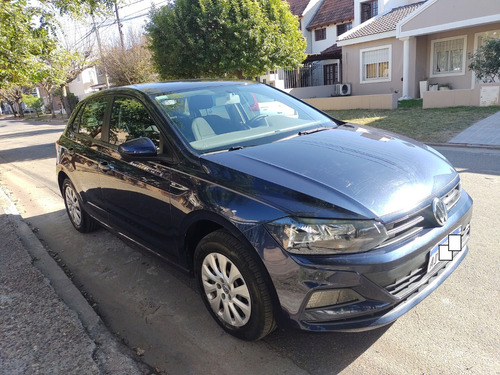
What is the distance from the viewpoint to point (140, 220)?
3447 millimetres

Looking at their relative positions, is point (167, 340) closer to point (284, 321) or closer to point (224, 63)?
point (284, 321)

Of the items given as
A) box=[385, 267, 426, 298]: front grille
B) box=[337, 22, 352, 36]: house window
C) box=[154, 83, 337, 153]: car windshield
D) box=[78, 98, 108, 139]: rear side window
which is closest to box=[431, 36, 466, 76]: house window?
box=[337, 22, 352, 36]: house window

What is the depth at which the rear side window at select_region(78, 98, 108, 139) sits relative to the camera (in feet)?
13.8

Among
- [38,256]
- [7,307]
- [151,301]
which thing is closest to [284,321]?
[151,301]

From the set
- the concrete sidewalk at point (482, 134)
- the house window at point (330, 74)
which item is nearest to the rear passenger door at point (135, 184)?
the concrete sidewalk at point (482, 134)

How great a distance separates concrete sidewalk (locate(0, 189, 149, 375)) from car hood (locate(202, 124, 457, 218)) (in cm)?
143

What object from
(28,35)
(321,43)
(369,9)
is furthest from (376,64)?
(28,35)

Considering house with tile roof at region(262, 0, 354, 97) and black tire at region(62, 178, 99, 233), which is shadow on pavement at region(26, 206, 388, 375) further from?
house with tile roof at region(262, 0, 354, 97)

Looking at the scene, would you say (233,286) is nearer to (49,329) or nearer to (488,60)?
(49,329)

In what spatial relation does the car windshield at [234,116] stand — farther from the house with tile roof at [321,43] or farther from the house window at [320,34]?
the house window at [320,34]

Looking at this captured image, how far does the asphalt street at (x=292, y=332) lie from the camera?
2.47 metres

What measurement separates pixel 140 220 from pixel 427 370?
246 cm

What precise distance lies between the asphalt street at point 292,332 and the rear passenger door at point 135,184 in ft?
1.73

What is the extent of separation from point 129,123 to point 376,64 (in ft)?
66.2
